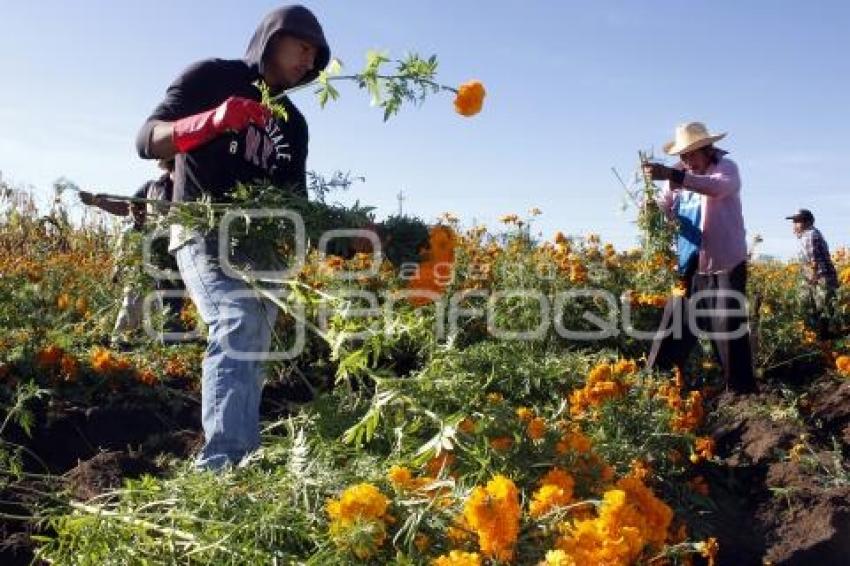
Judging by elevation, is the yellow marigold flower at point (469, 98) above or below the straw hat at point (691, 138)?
below

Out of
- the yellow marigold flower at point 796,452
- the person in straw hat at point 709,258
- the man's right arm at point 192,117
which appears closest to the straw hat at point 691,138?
the person in straw hat at point 709,258

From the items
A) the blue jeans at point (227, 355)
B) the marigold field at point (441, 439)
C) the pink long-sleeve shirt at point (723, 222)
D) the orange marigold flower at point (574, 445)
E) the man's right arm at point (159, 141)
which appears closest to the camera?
the marigold field at point (441, 439)

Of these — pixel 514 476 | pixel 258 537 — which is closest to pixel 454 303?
pixel 514 476

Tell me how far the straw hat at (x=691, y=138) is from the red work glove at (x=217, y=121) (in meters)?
3.32

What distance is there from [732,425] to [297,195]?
255 cm

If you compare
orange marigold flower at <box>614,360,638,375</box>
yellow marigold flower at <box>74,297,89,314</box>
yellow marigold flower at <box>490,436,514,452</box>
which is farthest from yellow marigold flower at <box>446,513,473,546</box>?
yellow marigold flower at <box>74,297,89,314</box>

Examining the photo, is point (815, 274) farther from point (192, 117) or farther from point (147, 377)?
point (192, 117)

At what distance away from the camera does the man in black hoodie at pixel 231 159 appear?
2977 millimetres

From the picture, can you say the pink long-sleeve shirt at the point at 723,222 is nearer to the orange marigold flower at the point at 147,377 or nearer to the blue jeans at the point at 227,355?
the blue jeans at the point at 227,355

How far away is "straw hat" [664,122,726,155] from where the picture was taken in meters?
5.47

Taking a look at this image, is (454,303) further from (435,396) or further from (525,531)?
(525,531)

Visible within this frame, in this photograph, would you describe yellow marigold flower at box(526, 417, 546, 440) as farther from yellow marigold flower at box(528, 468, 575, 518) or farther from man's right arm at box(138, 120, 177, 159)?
man's right arm at box(138, 120, 177, 159)

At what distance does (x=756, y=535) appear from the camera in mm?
3105

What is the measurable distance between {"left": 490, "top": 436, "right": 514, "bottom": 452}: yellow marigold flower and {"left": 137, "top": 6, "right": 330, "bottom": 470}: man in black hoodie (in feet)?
2.98
